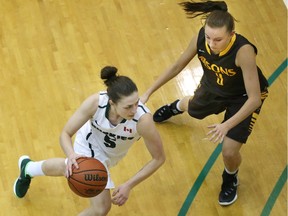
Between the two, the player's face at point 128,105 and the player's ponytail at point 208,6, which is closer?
the player's face at point 128,105

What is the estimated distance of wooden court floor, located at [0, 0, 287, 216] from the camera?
4867 mm

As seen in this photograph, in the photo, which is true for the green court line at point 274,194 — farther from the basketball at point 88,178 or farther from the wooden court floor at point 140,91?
the basketball at point 88,178

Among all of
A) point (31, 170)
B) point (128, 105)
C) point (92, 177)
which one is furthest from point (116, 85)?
point (31, 170)

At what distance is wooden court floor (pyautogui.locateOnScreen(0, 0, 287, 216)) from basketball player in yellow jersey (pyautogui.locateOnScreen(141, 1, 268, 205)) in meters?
0.33

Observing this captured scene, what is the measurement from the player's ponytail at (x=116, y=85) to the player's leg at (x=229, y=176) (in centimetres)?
101

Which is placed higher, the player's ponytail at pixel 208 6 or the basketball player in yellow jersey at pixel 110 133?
the player's ponytail at pixel 208 6

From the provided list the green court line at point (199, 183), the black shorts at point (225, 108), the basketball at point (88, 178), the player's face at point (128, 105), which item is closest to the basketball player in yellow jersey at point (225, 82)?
the black shorts at point (225, 108)

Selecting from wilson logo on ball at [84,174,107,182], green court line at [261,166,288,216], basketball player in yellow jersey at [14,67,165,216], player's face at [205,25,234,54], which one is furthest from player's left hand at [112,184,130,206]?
green court line at [261,166,288,216]

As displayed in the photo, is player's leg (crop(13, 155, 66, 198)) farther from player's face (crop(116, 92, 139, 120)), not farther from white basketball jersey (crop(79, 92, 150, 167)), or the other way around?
player's face (crop(116, 92, 139, 120))

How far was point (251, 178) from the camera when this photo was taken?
16.6 ft

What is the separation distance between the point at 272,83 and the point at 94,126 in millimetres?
2075

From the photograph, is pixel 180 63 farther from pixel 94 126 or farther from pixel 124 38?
pixel 124 38

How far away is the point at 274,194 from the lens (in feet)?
16.2

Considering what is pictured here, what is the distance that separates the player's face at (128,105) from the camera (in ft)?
12.7
